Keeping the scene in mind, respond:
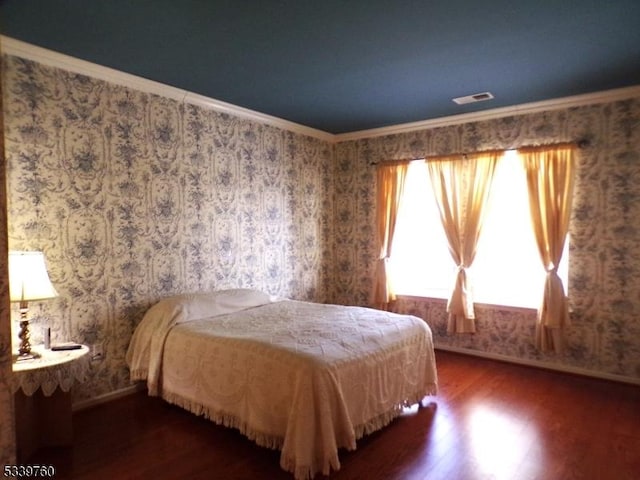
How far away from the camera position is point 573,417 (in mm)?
2988

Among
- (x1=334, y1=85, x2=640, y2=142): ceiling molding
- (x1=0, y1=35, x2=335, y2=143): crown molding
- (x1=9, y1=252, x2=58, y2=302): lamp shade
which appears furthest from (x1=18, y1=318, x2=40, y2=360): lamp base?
(x1=334, y1=85, x2=640, y2=142): ceiling molding

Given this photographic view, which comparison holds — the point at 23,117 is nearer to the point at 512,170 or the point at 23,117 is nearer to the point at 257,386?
the point at 257,386

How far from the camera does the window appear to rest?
164 inches

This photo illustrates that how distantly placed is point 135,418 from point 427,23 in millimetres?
3313

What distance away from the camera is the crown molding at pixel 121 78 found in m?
2.74

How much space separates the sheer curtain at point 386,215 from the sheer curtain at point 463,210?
524mm

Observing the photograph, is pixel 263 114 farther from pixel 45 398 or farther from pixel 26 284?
pixel 45 398

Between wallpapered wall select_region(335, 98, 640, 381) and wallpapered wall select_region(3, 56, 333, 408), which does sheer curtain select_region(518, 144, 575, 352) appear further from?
wallpapered wall select_region(3, 56, 333, 408)

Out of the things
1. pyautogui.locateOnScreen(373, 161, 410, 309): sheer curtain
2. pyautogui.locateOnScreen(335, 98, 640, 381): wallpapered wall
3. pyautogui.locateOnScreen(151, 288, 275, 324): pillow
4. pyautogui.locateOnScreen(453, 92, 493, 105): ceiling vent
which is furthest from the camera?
pyautogui.locateOnScreen(373, 161, 410, 309): sheer curtain

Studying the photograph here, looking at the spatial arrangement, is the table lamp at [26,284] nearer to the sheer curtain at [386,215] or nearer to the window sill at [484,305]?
the sheer curtain at [386,215]

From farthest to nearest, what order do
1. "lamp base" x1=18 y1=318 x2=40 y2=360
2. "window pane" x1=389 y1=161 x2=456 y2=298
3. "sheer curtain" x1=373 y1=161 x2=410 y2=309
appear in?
"sheer curtain" x1=373 y1=161 x2=410 y2=309 → "window pane" x1=389 y1=161 x2=456 y2=298 → "lamp base" x1=18 y1=318 x2=40 y2=360

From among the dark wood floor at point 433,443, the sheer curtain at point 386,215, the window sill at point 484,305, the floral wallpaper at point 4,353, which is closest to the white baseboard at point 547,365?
the dark wood floor at point 433,443

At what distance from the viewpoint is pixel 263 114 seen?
4.40 meters

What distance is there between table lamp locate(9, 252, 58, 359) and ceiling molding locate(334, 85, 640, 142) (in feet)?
12.6
